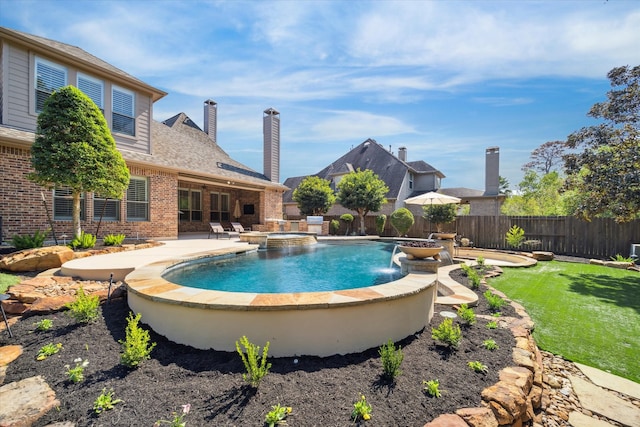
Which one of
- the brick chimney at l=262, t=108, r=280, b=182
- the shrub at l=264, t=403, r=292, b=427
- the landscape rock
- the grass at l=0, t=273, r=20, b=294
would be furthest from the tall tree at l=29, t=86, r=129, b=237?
the brick chimney at l=262, t=108, r=280, b=182

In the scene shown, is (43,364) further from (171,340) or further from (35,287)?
(35,287)

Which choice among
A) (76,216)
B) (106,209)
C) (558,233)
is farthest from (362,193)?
(76,216)

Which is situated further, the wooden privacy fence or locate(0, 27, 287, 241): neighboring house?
the wooden privacy fence

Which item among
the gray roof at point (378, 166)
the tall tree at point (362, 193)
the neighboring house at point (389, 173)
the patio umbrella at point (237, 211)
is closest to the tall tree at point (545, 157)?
the neighboring house at point (389, 173)

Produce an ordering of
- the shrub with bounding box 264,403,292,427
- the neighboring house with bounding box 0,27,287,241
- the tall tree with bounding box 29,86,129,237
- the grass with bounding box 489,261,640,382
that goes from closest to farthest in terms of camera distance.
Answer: the shrub with bounding box 264,403,292,427
the grass with bounding box 489,261,640,382
the tall tree with bounding box 29,86,129,237
the neighboring house with bounding box 0,27,287,241

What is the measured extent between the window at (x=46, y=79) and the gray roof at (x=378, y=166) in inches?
702

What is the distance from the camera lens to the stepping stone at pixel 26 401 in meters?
1.98

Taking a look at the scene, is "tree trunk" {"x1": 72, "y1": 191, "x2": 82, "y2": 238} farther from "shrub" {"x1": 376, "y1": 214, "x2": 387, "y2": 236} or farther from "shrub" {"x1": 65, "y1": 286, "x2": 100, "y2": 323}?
"shrub" {"x1": 376, "y1": 214, "x2": 387, "y2": 236}

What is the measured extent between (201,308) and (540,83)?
14.7 metres

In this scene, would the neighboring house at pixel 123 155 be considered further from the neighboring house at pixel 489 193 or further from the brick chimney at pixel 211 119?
the neighboring house at pixel 489 193

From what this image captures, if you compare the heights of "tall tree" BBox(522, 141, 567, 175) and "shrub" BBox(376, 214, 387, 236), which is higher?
"tall tree" BBox(522, 141, 567, 175)

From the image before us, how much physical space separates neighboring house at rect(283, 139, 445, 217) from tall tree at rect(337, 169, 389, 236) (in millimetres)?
4536

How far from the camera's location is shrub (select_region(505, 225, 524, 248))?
1240cm

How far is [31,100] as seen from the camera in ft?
27.1
